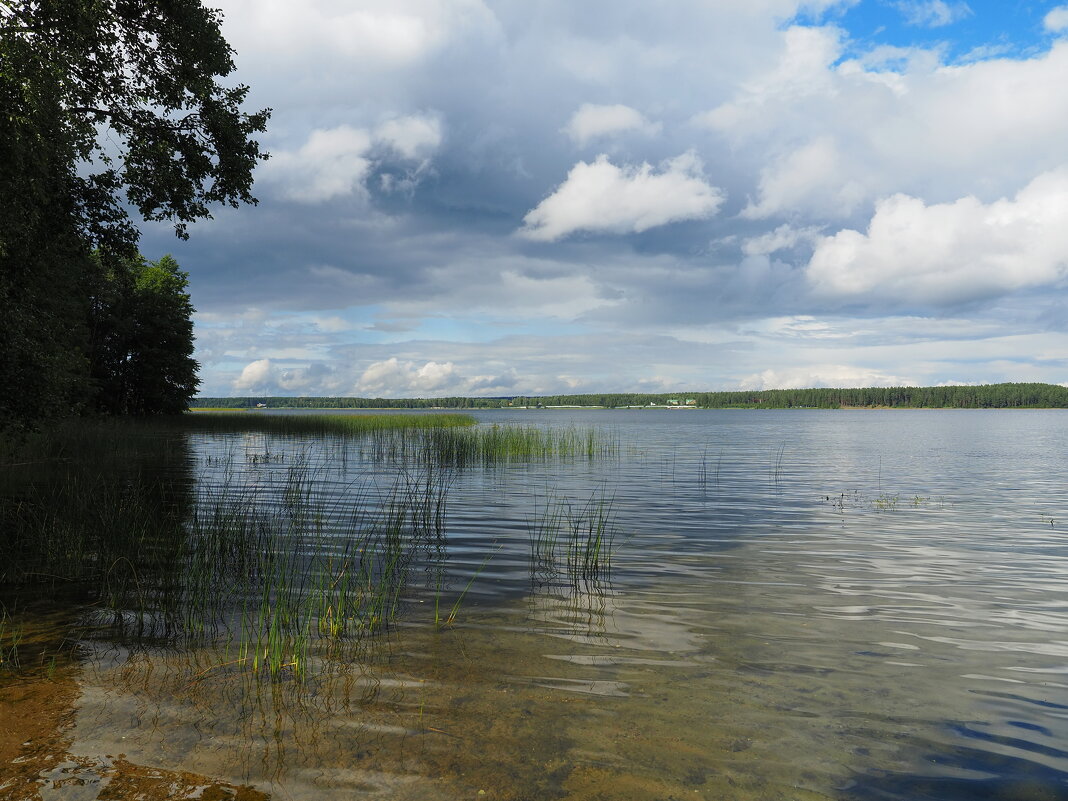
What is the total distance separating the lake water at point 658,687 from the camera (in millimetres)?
4012

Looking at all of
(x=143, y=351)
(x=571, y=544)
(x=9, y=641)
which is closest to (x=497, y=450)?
(x=571, y=544)

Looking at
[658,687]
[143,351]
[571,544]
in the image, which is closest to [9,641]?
[658,687]

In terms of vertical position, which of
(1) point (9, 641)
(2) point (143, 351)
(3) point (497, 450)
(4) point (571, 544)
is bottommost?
(4) point (571, 544)

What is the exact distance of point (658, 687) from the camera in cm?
532

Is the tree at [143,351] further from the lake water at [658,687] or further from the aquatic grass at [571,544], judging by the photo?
the lake water at [658,687]

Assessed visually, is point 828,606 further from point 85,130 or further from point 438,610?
point 85,130

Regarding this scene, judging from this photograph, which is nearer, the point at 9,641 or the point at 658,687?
the point at 658,687

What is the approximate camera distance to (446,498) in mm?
16297

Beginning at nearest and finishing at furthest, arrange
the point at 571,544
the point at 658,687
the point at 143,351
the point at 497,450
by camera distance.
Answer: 1. the point at 658,687
2. the point at 571,544
3. the point at 497,450
4. the point at 143,351

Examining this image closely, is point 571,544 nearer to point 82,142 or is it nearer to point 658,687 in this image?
point 658,687

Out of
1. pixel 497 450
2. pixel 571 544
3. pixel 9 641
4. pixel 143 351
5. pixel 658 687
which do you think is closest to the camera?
pixel 658 687

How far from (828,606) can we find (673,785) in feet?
16.0

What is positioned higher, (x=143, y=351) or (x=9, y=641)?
(x=143, y=351)

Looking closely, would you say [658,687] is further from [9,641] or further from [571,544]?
[9,641]
